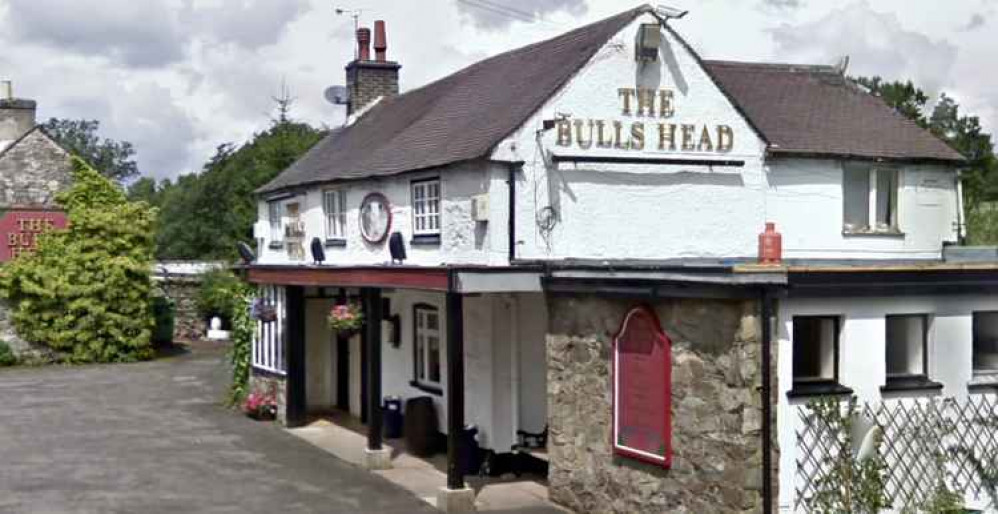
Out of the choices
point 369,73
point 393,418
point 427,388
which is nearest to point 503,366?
point 427,388

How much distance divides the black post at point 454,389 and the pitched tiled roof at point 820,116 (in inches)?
263

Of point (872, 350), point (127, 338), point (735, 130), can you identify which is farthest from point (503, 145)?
point (127, 338)

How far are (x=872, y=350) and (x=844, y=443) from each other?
37.8 inches

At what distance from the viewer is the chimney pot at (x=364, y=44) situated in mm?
24547

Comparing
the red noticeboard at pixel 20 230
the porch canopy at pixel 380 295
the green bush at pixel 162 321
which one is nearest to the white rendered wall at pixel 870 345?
the porch canopy at pixel 380 295

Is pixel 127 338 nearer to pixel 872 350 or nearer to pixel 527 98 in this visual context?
pixel 527 98

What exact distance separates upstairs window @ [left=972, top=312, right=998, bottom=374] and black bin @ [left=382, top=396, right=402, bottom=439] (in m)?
9.71

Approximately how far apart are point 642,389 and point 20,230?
84.3 ft

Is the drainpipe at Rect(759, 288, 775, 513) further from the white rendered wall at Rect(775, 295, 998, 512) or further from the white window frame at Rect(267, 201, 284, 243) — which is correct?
the white window frame at Rect(267, 201, 284, 243)

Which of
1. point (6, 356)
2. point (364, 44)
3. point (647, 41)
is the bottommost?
point (6, 356)

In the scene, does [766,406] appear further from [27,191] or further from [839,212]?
[27,191]

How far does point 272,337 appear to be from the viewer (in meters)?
22.0

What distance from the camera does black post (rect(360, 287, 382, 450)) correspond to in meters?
16.0

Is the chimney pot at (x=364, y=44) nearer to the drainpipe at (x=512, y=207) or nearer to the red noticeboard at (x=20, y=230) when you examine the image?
the drainpipe at (x=512, y=207)
